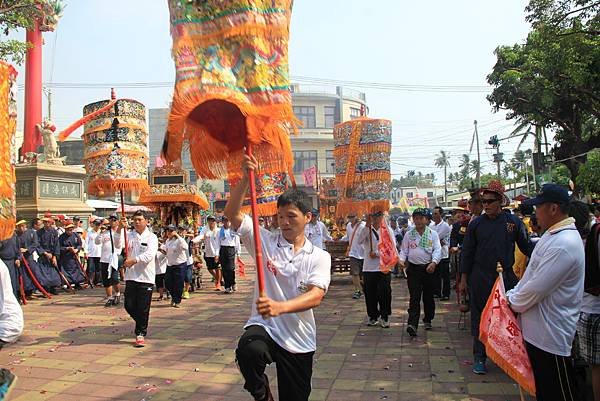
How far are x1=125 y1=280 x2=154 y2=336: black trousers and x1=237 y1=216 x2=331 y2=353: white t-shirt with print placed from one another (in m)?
4.09

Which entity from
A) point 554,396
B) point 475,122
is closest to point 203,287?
point 554,396

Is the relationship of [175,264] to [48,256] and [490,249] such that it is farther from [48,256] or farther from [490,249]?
[490,249]

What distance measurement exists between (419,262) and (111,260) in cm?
599

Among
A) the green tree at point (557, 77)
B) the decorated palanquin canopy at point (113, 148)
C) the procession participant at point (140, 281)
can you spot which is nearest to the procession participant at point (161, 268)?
the decorated palanquin canopy at point (113, 148)

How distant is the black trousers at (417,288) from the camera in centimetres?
670

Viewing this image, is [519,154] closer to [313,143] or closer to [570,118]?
[313,143]

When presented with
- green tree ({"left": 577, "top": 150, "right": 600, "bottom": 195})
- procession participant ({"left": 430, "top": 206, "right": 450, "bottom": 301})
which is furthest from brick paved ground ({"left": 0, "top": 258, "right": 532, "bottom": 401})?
green tree ({"left": 577, "top": 150, "right": 600, "bottom": 195})

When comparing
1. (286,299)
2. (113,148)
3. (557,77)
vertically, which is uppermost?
(557,77)

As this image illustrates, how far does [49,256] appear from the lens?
11219 millimetres

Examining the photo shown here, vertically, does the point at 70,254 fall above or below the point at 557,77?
below

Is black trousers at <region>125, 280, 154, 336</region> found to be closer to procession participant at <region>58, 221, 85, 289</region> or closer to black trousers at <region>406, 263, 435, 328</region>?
black trousers at <region>406, 263, 435, 328</region>

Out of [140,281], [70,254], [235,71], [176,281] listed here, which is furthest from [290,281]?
[70,254]

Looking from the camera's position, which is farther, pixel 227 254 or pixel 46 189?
pixel 46 189

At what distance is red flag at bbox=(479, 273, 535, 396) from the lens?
3.34 m
